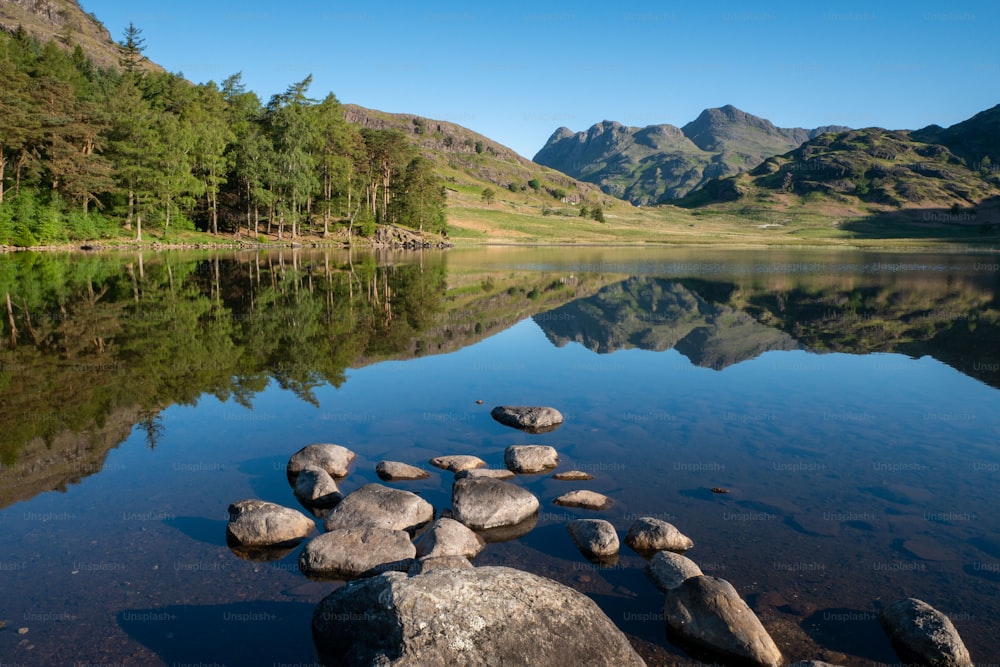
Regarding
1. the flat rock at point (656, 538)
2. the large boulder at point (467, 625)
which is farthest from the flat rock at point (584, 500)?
the large boulder at point (467, 625)

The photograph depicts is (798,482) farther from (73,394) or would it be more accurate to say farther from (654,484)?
(73,394)

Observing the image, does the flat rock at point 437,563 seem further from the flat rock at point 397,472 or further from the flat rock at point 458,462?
the flat rock at point 458,462

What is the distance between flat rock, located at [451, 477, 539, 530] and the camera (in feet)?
35.4

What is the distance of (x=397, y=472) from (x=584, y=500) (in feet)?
13.2

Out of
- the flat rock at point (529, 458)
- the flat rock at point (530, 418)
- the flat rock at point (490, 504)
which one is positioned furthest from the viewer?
the flat rock at point (530, 418)

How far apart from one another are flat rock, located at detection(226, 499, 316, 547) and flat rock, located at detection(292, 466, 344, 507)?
102 cm

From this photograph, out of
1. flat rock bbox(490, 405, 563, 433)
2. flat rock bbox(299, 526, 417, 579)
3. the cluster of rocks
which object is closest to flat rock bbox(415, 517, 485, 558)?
the cluster of rocks

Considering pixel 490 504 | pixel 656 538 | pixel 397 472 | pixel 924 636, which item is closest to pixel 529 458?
pixel 490 504

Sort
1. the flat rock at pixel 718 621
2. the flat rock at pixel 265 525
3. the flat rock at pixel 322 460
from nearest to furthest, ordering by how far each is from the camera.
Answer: the flat rock at pixel 718 621
the flat rock at pixel 265 525
the flat rock at pixel 322 460

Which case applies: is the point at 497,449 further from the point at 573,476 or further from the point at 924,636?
the point at 924,636

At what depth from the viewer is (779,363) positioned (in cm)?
2458

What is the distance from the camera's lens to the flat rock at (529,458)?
43.4 feet

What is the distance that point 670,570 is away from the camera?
29.7ft

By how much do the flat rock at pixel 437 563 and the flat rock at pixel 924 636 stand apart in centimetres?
571
